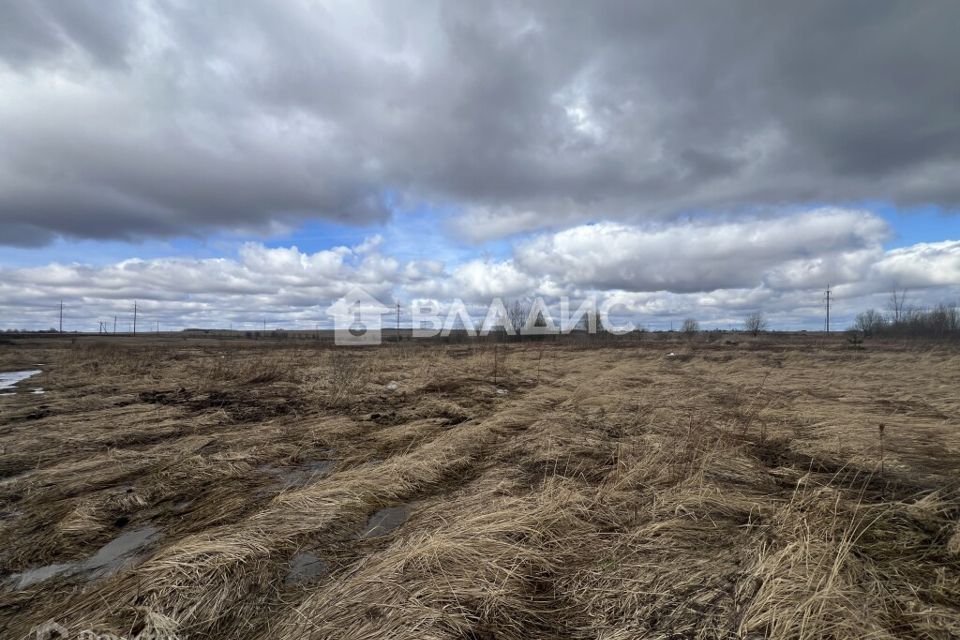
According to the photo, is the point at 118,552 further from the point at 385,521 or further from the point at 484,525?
the point at 484,525

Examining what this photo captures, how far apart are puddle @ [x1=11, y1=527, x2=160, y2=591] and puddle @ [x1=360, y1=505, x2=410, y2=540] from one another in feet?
6.50

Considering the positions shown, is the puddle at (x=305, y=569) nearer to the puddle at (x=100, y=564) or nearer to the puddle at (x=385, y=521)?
the puddle at (x=385, y=521)

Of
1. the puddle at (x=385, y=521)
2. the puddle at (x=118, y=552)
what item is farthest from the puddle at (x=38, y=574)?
the puddle at (x=385, y=521)

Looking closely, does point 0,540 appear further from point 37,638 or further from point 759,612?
point 759,612

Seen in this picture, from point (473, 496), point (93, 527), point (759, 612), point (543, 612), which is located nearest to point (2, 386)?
point (93, 527)

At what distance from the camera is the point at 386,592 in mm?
2770

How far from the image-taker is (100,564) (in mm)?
3504

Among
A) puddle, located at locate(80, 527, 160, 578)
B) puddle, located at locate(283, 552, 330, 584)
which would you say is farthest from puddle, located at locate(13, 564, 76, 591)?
puddle, located at locate(283, 552, 330, 584)

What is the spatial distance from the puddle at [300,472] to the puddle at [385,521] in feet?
4.72

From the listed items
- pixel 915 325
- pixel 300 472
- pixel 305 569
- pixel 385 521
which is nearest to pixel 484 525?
pixel 385 521

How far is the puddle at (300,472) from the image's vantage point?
5457 millimetres

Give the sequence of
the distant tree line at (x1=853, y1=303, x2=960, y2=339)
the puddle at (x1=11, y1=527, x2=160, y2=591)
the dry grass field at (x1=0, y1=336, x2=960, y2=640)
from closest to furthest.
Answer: the dry grass field at (x1=0, y1=336, x2=960, y2=640) < the puddle at (x1=11, y1=527, x2=160, y2=591) < the distant tree line at (x1=853, y1=303, x2=960, y2=339)

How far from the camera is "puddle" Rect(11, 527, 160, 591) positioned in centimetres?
330

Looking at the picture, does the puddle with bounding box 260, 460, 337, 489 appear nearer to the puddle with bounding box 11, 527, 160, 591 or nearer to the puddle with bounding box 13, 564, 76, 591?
the puddle with bounding box 11, 527, 160, 591
